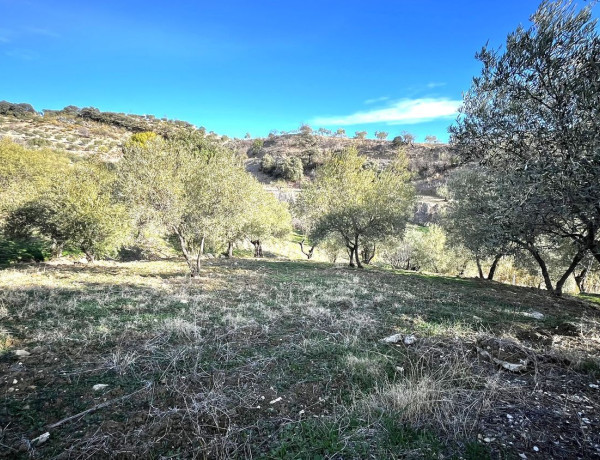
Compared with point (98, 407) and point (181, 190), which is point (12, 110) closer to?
point (181, 190)

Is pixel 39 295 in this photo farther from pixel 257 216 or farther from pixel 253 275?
pixel 257 216

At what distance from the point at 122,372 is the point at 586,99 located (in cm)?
1280

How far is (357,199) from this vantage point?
26297 mm

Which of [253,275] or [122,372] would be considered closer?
[122,372]

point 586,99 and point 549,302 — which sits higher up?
point 586,99

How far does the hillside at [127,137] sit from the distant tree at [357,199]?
2578cm

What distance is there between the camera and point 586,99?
7336mm

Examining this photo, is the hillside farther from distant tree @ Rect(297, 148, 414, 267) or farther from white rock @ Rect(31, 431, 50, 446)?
white rock @ Rect(31, 431, 50, 446)

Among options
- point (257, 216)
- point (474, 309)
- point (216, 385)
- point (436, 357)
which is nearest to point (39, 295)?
Result: point (216, 385)

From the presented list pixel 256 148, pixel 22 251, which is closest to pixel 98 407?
pixel 22 251

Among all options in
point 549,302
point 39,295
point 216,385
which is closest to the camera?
point 216,385

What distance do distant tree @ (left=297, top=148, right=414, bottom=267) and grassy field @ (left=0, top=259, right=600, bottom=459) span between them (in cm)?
1605

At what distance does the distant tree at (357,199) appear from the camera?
26094mm

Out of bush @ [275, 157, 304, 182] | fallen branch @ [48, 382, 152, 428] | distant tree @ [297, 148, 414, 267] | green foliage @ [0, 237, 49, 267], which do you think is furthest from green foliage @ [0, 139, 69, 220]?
bush @ [275, 157, 304, 182]
